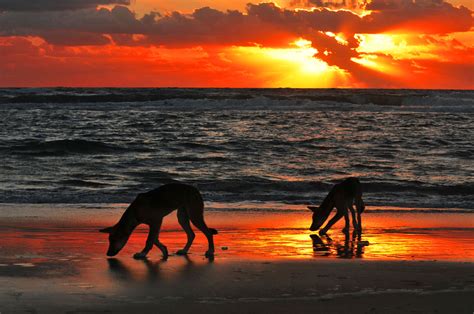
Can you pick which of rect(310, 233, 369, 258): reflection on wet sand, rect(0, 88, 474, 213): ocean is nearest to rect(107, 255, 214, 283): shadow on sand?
rect(310, 233, 369, 258): reflection on wet sand

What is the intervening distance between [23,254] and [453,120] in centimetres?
4386

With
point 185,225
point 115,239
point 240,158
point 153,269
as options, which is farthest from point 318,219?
point 240,158

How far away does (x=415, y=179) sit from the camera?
24500 millimetres

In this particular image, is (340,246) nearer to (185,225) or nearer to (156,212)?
(185,225)

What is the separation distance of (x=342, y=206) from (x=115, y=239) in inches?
200

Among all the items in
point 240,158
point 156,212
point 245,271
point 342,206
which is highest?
point 156,212

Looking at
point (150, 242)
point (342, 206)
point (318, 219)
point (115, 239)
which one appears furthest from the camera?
point (342, 206)

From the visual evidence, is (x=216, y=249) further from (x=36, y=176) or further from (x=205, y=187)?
(x=36, y=176)

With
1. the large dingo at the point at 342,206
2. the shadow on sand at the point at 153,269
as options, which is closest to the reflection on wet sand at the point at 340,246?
the large dingo at the point at 342,206

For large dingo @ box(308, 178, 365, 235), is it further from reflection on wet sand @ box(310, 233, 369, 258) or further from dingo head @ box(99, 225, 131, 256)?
dingo head @ box(99, 225, 131, 256)

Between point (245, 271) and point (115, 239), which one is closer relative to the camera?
point (245, 271)

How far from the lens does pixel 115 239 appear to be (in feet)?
37.1

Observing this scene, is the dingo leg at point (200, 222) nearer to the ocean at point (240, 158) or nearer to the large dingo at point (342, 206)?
the large dingo at point (342, 206)

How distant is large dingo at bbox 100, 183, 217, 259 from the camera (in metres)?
11.3
